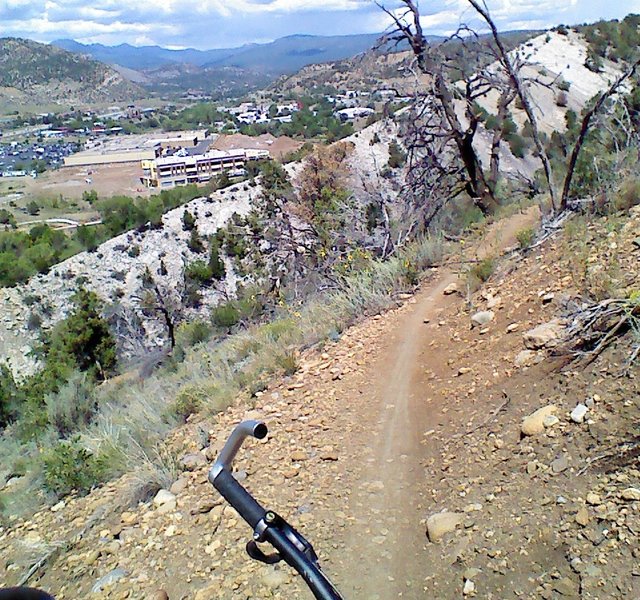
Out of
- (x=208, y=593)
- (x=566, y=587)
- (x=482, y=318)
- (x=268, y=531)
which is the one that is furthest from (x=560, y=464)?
(x=482, y=318)

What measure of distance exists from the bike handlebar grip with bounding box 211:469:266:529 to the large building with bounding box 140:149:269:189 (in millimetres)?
63069

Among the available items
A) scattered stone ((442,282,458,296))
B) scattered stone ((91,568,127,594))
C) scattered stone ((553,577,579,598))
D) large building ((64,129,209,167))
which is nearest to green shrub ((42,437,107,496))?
scattered stone ((91,568,127,594))

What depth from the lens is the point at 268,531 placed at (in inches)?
59.5

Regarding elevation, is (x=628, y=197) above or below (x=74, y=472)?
above

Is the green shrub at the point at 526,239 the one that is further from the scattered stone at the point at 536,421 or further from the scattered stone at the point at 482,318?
the scattered stone at the point at 536,421

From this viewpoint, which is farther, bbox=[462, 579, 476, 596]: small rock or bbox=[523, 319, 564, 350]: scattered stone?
bbox=[523, 319, 564, 350]: scattered stone

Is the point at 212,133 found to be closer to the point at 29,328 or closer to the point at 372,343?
the point at 29,328

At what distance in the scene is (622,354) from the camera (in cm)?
362

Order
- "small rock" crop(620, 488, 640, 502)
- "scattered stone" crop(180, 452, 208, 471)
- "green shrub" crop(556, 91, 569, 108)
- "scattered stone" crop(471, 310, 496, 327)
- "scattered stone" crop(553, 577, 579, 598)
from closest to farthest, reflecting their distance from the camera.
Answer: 1. "scattered stone" crop(553, 577, 579, 598)
2. "small rock" crop(620, 488, 640, 502)
3. "scattered stone" crop(180, 452, 208, 471)
4. "scattered stone" crop(471, 310, 496, 327)
5. "green shrub" crop(556, 91, 569, 108)

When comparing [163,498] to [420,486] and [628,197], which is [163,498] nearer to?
[420,486]

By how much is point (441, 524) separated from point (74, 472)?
2.96 meters

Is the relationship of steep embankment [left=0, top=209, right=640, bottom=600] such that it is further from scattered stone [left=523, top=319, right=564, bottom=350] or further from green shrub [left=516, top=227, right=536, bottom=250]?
green shrub [left=516, top=227, right=536, bottom=250]

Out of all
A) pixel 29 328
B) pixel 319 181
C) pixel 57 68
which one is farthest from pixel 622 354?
pixel 57 68

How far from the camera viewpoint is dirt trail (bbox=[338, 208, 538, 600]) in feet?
10.2
